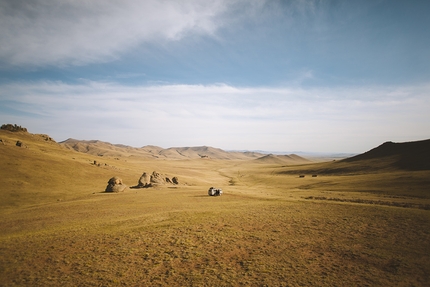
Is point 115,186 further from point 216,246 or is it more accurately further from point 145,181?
point 216,246

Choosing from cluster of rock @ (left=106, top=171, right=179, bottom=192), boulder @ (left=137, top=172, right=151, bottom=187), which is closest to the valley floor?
cluster of rock @ (left=106, top=171, right=179, bottom=192)

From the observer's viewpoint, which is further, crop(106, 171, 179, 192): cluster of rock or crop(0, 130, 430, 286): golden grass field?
crop(106, 171, 179, 192): cluster of rock

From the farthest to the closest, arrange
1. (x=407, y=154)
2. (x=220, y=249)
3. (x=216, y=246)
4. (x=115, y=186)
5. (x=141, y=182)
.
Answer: (x=407, y=154) < (x=141, y=182) < (x=115, y=186) < (x=216, y=246) < (x=220, y=249)

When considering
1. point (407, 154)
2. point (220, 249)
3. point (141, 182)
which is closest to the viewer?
point (220, 249)

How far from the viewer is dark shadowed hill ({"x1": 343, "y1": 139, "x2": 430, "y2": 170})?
63969 millimetres

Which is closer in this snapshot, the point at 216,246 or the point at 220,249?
the point at 220,249

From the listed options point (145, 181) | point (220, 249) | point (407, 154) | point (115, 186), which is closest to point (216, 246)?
point (220, 249)

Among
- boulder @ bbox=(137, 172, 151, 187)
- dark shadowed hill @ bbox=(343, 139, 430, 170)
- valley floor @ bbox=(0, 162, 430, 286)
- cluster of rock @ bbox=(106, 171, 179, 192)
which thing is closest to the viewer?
valley floor @ bbox=(0, 162, 430, 286)

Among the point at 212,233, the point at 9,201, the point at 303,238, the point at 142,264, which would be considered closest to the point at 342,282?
the point at 303,238

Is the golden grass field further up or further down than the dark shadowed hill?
further down

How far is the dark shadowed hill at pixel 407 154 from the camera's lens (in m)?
64.0

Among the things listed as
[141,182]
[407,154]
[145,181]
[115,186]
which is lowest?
[115,186]

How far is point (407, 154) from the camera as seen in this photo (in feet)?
250

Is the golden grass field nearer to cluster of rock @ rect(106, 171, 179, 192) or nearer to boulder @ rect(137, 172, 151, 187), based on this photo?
cluster of rock @ rect(106, 171, 179, 192)
